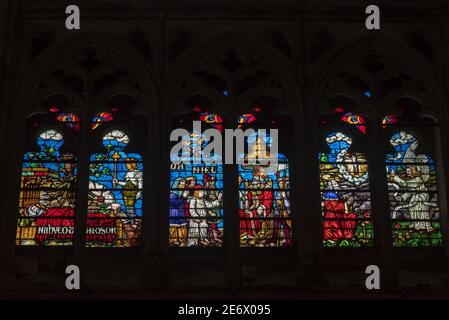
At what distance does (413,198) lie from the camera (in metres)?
14.8

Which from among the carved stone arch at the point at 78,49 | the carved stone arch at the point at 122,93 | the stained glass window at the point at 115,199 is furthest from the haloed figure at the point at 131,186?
the carved stone arch at the point at 78,49

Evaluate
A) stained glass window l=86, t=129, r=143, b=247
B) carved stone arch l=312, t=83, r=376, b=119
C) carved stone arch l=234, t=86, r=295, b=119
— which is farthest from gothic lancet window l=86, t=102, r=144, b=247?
carved stone arch l=312, t=83, r=376, b=119

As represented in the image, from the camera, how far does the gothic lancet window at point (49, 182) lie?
1430 centimetres

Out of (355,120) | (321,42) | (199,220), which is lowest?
(199,220)

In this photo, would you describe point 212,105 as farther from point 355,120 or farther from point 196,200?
point 355,120

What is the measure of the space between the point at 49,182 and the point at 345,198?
13.1 feet

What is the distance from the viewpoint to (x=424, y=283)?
1423 centimetres

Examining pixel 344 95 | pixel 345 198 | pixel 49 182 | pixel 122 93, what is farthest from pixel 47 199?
pixel 344 95

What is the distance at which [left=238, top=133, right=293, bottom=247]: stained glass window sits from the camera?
14.4 metres

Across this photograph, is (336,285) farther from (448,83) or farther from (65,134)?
(65,134)

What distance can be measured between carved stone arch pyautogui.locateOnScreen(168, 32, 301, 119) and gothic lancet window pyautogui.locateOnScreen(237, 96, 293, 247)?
0.58 meters

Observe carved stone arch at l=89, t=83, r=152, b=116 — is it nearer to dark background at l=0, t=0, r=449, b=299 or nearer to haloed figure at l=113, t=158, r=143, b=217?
dark background at l=0, t=0, r=449, b=299

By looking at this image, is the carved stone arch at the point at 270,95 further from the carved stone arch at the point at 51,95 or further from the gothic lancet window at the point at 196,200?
the carved stone arch at the point at 51,95

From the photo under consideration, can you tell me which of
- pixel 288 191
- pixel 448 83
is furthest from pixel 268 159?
pixel 448 83
